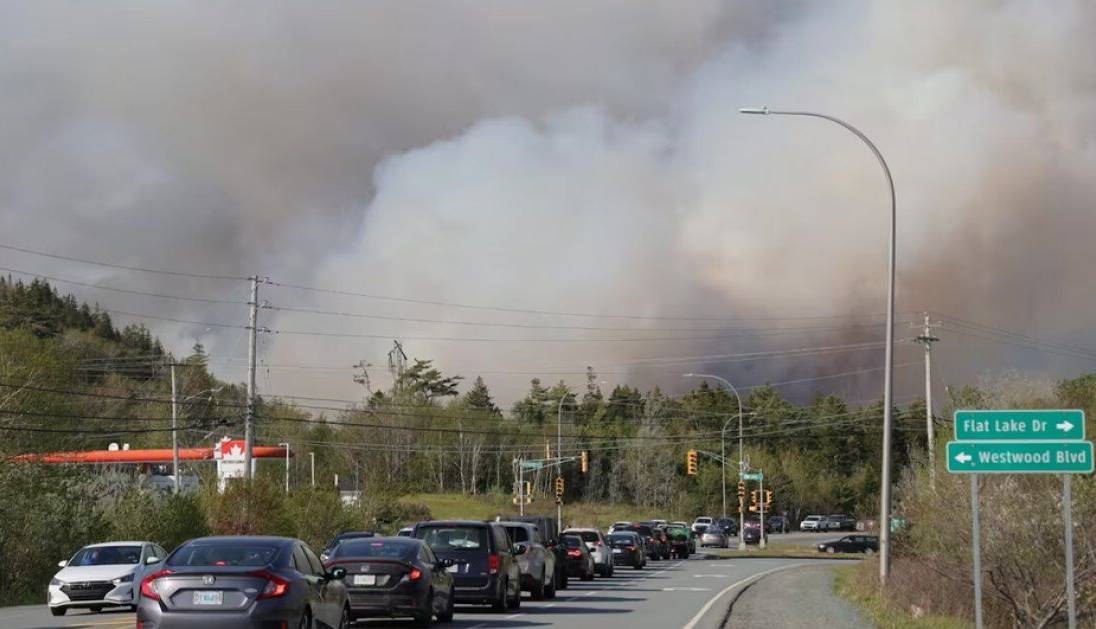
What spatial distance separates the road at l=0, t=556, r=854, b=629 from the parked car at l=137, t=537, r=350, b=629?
6.78 meters

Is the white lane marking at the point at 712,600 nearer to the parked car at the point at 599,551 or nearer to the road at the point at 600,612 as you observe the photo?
the road at the point at 600,612

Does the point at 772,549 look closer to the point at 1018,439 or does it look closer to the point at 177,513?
the point at 177,513

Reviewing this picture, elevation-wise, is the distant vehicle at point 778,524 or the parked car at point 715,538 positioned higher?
the parked car at point 715,538

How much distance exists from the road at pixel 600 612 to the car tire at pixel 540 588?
1.46ft

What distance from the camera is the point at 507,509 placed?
125 m

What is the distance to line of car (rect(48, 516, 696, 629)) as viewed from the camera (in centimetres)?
1728

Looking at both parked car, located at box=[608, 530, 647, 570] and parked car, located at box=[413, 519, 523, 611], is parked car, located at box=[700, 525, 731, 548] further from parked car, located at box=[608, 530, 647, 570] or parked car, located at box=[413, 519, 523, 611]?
parked car, located at box=[413, 519, 523, 611]

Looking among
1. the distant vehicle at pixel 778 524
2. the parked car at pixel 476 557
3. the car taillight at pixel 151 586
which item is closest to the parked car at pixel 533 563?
the parked car at pixel 476 557

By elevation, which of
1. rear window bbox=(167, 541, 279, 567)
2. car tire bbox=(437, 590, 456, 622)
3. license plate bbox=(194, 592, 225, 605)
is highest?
rear window bbox=(167, 541, 279, 567)

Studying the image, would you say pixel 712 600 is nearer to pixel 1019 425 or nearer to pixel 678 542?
pixel 1019 425

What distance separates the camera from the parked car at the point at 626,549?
59.7 metres

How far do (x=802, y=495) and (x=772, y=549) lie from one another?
67375 millimetres

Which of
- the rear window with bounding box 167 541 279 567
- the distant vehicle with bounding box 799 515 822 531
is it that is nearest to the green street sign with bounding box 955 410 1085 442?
the rear window with bounding box 167 541 279 567

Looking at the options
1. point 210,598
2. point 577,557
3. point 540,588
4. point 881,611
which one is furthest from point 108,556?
point 577,557
